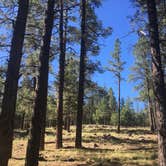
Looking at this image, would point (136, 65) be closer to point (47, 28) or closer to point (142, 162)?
point (142, 162)

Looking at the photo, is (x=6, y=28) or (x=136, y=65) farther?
(x=136, y=65)

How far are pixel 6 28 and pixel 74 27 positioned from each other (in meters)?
5.92

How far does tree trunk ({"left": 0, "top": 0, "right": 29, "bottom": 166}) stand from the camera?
7.09 meters

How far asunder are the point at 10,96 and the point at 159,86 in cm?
448

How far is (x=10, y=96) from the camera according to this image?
7.36 meters

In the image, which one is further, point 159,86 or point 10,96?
point 159,86

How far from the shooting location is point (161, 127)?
8.53 m

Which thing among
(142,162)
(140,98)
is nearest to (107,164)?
(142,162)

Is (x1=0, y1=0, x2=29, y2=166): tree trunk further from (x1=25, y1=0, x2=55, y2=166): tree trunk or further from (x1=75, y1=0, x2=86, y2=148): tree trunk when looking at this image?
(x1=75, y1=0, x2=86, y2=148): tree trunk

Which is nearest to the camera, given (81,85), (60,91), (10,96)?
(10,96)

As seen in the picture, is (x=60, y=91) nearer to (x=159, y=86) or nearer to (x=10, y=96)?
(x=159, y=86)

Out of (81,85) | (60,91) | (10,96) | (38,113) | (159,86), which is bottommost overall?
(38,113)

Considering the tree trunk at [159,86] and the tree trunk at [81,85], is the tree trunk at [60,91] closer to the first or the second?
the tree trunk at [81,85]

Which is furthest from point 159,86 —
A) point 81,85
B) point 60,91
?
point 60,91
